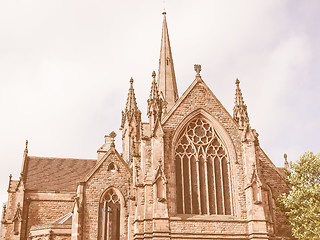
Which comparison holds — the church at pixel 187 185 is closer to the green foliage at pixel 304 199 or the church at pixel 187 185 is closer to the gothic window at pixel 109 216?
the gothic window at pixel 109 216

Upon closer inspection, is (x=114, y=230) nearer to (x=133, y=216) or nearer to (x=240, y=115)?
(x=133, y=216)

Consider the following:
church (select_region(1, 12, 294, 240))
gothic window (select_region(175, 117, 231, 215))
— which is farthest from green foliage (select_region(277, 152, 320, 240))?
gothic window (select_region(175, 117, 231, 215))

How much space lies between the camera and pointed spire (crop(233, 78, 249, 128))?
28.4m

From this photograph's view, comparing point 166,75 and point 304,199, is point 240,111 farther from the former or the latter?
point 166,75

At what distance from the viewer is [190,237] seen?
81.5ft

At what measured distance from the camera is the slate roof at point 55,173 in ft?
121

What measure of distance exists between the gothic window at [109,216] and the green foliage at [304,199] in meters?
11.3

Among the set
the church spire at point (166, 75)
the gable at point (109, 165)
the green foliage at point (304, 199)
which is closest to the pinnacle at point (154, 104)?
the gable at point (109, 165)

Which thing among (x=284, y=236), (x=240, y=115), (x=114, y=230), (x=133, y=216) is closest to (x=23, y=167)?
(x=114, y=230)

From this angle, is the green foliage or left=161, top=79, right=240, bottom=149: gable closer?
the green foliage

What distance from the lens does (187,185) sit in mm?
26578

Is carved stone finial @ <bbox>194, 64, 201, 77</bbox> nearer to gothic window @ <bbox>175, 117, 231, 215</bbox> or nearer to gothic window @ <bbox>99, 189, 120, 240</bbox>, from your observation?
gothic window @ <bbox>175, 117, 231, 215</bbox>

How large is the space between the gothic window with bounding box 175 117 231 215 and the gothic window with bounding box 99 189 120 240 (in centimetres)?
598

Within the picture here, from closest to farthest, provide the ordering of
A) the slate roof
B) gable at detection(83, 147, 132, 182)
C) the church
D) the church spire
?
1. the church
2. gable at detection(83, 147, 132, 182)
3. the slate roof
4. the church spire
